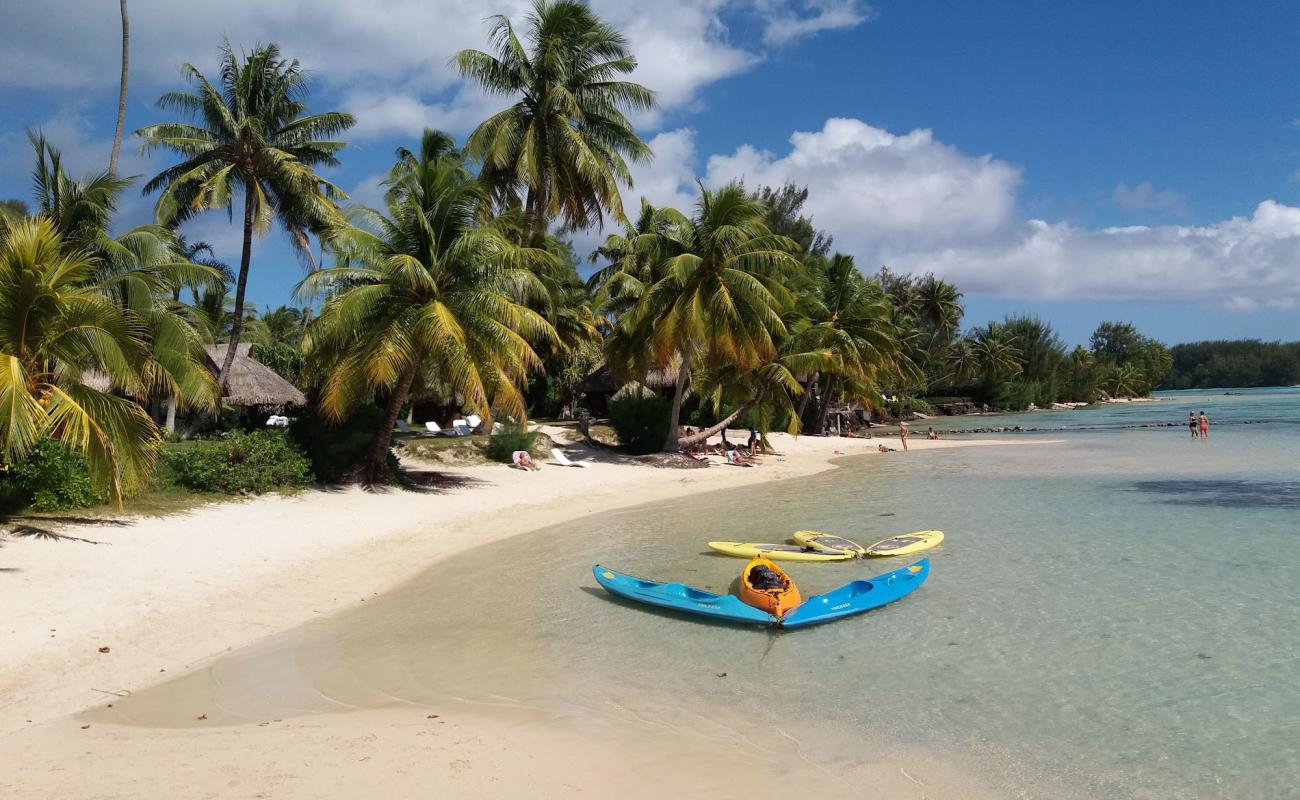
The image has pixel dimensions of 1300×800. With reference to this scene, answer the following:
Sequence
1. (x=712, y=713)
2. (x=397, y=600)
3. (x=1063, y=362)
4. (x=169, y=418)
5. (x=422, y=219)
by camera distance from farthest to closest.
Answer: (x=1063, y=362) → (x=169, y=418) → (x=422, y=219) → (x=397, y=600) → (x=712, y=713)

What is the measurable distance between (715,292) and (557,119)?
6.68 metres

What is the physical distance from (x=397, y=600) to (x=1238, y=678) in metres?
8.32

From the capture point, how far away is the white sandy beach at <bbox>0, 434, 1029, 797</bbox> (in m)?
4.70

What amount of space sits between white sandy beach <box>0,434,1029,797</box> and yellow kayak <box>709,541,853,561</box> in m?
4.22

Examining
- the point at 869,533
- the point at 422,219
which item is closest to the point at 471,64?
the point at 422,219

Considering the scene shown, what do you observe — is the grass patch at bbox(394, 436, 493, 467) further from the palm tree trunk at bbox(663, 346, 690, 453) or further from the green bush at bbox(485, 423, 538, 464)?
the palm tree trunk at bbox(663, 346, 690, 453)

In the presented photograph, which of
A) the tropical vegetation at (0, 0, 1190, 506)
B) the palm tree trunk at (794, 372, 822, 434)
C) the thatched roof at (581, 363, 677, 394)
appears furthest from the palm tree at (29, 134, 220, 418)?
the palm tree trunk at (794, 372, 822, 434)

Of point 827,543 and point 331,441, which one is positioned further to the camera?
point 331,441

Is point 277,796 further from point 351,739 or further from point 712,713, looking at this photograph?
point 712,713

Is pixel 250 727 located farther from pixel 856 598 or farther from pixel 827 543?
pixel 827 543

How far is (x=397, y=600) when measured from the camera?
9.43m

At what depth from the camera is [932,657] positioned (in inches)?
296

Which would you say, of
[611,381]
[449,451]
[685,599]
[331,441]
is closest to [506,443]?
[449,451]

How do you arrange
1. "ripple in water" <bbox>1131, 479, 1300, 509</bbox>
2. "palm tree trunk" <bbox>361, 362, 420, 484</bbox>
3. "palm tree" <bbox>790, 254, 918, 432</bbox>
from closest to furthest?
"palm tree trunk" <bbox>361, 362, 420, 484</bbox> < "ripple in water" <bbox>1131, 479, 1300, 509</bbox> < "palm tree" <bbox>790, 254, 918, 432</bbox>
